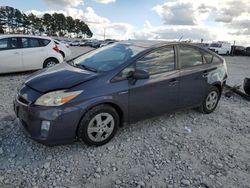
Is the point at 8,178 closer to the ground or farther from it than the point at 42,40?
closer to the ground

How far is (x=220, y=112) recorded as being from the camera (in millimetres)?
5395

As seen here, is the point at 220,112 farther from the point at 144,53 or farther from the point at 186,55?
the point at 144,53

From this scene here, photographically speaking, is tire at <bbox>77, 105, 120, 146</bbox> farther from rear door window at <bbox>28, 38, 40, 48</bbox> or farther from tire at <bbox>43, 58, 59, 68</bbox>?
rear door window at <bbox>28, 38, 40, 48</bbox>

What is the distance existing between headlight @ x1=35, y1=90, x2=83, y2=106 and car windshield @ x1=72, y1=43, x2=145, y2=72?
28.6 inches

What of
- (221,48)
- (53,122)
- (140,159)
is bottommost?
(140,159)

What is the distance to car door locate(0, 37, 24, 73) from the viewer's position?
24.8 feet

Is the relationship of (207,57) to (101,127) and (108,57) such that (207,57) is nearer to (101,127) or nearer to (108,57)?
(108,57)

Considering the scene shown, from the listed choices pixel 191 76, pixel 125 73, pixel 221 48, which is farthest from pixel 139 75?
pixel 221 48

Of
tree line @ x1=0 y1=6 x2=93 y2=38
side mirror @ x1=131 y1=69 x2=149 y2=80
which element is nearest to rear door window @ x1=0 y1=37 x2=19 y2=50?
side mirror @ x1=131 y1=69 x2=149 y2=80

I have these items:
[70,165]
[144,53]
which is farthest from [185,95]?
[70,165]

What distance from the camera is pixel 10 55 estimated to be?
766cm

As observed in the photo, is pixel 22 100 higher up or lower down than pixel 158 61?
lower down

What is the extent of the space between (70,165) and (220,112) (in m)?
3.62

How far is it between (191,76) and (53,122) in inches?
104
